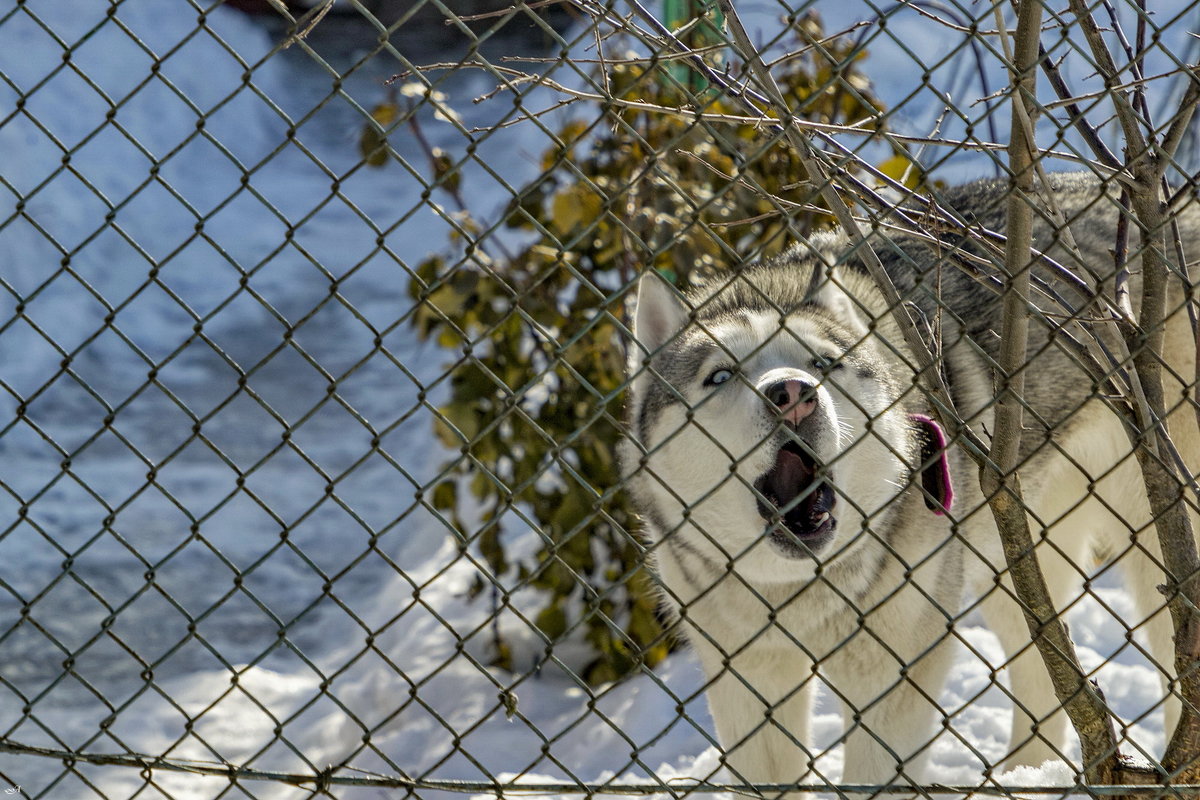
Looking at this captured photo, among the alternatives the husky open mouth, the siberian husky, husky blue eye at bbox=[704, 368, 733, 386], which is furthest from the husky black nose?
husky blue eye at bbox=[704, 368, 733, 386]

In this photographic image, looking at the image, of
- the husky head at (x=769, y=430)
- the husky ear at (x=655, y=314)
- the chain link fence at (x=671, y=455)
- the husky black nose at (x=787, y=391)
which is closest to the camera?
the chain link fence at (x=671, y=455)

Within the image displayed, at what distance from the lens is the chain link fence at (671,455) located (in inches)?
76.5

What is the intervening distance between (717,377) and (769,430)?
14.3 inches

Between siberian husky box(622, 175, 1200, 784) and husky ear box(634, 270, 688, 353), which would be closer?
siberian husky box(622, 175, 1200, 784)

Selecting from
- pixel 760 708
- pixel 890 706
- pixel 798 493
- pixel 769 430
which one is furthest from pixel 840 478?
pixel 760 708

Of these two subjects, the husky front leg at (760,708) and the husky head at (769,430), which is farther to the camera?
the husky front leg at (760,708)

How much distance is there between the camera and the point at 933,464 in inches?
92.0

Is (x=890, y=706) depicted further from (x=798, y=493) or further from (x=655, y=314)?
(x=655, y=314)

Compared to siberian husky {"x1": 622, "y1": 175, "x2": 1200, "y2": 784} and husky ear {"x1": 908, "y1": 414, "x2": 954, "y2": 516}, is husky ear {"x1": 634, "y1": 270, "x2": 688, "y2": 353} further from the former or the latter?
husky ear {"x1": 908, "y1": 414, "x2": 954, "y2": 516}

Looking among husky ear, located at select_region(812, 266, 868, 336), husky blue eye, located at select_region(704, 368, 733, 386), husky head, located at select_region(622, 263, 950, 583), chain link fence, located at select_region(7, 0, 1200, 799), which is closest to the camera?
chain link fence, located at select_region(7, 0, 1200, 799)

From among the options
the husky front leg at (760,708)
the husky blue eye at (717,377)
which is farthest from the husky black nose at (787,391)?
the husky front leg at (760,708)

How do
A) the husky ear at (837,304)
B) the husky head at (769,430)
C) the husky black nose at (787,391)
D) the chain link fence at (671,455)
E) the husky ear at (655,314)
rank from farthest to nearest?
the husky ear at (837,304)
the husky ear at (655,314)
the husky head at (769,430)
the husky black nose at (787,391)
the chain link fence at (671,455)

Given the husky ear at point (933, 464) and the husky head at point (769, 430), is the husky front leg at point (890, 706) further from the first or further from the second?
the husky ear at point (933, 464)

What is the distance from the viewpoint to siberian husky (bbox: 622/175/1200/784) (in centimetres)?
256
